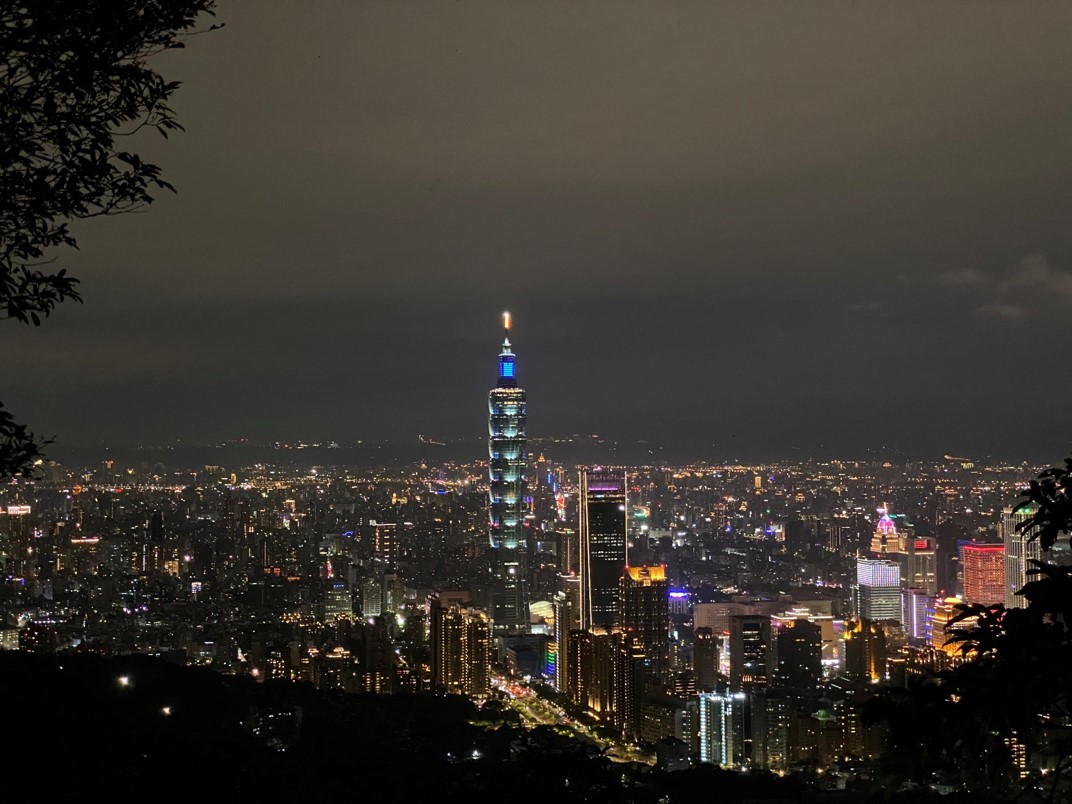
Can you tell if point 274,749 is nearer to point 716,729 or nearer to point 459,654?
point 716,729

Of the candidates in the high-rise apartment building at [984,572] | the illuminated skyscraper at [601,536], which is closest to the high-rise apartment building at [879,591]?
the high-rise apartment building at [984,572]

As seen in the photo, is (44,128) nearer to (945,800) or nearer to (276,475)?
(945,800)

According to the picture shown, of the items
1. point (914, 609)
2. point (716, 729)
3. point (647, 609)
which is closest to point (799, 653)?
point (647, 609)

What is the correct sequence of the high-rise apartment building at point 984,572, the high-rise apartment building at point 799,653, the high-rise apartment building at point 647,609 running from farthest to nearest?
the high-rise apartment building at point 647,609, the high-rise apartment building at point 984,572, the high-rise apartment building at point 799,653

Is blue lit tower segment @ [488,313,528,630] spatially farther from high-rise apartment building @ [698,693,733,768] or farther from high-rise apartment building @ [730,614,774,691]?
high-rise apartment building @ [698,693,733,768]

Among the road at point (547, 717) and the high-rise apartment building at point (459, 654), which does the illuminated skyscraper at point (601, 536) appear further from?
the high-rise apartment building at point (459, 654)

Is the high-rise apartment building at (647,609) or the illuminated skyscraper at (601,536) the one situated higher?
the illuminated skyscraper at (601,536)
